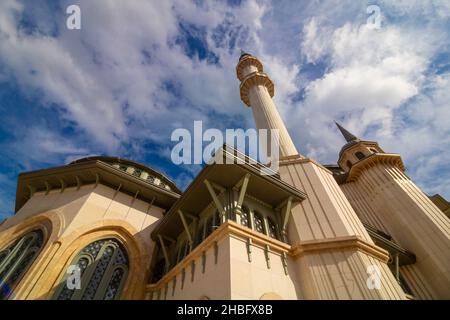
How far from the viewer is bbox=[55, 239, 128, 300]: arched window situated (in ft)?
26.2

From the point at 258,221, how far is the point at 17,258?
8.87 metres

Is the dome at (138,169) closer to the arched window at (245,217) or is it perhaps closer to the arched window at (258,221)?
the arched window at (245,217)

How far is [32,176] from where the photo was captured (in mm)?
11133

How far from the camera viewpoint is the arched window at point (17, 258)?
791 centimetres

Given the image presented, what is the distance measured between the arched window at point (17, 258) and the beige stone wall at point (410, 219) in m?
15.9

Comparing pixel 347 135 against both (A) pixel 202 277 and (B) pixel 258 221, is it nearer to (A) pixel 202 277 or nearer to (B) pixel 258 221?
(B) pixel 258 221

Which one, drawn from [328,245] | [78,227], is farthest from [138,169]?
[328,245]

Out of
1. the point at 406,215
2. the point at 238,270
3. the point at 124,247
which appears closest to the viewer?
the point at 238,270

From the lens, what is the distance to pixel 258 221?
27.5ft

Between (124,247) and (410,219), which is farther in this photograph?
(410,219)

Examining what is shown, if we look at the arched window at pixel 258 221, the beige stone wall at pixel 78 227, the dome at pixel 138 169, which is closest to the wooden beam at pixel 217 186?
the arched window at pixel 258 221
